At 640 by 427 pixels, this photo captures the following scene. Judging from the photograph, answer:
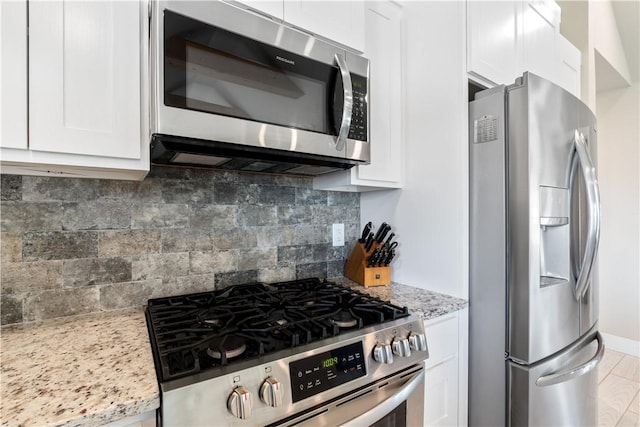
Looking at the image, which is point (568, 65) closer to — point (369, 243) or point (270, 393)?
point (369, 243)

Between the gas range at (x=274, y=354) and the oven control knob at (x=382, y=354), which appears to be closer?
the gas range at (x=274, y=354)

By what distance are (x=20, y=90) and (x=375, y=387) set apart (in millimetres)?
1269

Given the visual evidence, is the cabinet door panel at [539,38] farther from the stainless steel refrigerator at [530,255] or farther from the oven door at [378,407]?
the oven door at [378,407]

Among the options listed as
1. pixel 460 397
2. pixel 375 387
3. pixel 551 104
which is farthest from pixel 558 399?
pixel 551 104

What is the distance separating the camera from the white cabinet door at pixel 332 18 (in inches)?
47.5

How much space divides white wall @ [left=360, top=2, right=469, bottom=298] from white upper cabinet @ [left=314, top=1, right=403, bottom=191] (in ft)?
0.18

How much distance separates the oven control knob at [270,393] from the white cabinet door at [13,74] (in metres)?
0.86

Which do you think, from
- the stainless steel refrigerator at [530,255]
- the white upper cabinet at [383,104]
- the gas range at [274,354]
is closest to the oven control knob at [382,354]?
the gas range at [274,354]

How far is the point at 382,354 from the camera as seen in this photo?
3.16 ft

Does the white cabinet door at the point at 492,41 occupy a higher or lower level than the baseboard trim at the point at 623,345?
higher

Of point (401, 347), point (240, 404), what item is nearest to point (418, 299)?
point (401, 347)

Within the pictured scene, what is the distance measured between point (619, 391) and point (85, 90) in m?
3.67

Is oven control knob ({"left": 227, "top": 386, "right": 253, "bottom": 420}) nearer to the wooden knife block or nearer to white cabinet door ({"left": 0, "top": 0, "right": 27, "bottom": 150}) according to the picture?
white cabinet door ({"left": 0, "top": 0, "right": 27, "bottom": 150})

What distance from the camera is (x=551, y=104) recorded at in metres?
1.31
